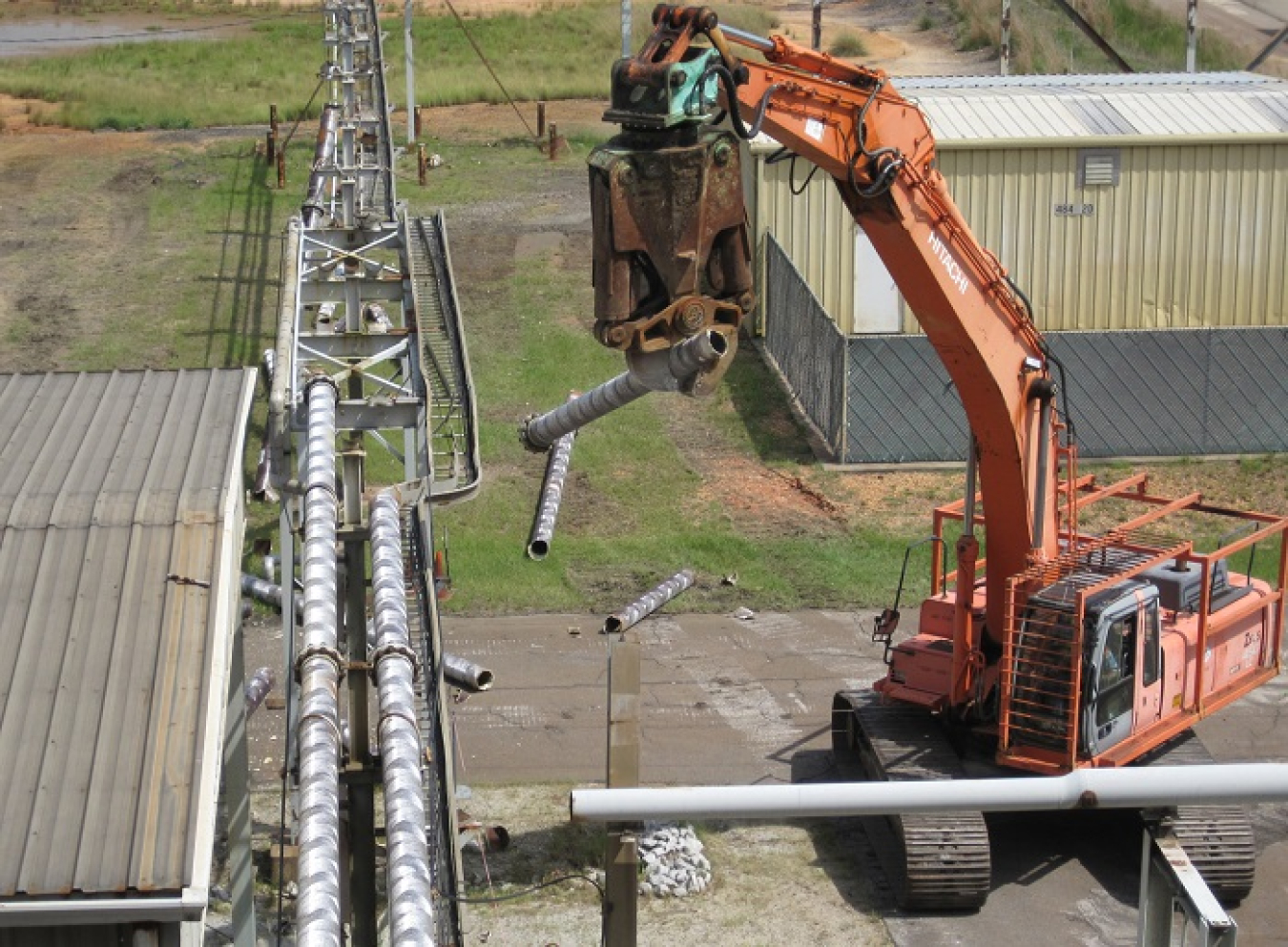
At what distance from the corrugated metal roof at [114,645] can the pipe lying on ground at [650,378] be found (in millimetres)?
2082

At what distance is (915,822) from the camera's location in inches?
597

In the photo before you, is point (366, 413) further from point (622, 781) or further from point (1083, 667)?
point (1083, 667)

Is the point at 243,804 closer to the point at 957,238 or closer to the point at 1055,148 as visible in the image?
the point at 957,238

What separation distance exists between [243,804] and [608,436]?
1534 cm

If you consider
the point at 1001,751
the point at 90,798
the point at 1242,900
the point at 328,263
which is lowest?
the point at 1242,900

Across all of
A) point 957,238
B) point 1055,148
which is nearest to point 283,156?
point 1055,148

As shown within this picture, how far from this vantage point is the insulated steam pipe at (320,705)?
22.8 feet

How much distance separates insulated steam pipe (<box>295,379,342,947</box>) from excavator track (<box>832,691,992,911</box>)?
5693 millimetres

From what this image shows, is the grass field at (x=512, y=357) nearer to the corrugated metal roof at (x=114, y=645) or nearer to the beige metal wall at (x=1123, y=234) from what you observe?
the beige metal wall at (x=1123, y=234)

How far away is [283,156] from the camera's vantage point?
38250 millimetres

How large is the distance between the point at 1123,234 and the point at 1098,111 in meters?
1.93

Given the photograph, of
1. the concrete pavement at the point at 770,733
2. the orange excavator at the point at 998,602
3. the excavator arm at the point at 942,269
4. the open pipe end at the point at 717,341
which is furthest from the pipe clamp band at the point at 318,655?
the concrete pavement at the point at 770,733

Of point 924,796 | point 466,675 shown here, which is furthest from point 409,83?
point 924,796

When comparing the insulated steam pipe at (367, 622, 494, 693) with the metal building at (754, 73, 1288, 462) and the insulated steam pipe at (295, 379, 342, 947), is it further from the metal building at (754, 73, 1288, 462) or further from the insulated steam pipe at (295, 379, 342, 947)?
the metal building at (754, 73, 1288, 462)
